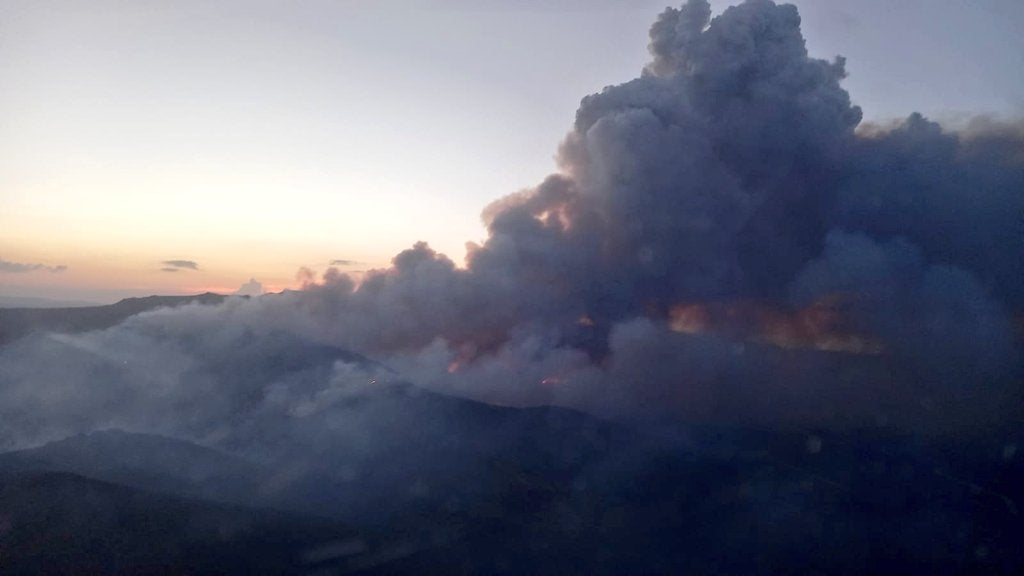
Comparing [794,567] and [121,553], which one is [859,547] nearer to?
[794,567]

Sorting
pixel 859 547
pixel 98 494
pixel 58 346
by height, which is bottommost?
pixel 859 547

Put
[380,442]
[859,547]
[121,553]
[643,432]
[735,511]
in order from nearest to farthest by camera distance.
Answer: [121,553], [859,547], [735,511], [380,442], [643,432]

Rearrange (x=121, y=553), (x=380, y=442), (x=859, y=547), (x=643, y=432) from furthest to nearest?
(x=643, y=432) → (x=380, y=442) → (x=859, y=547) → (x=121, y=553)

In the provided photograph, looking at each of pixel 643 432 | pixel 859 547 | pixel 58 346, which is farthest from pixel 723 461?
pixel 58 346

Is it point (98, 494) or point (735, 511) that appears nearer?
point (98, 494)

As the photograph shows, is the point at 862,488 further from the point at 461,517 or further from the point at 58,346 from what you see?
the point at 58,346

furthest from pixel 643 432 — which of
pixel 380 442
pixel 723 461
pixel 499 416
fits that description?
pixel 380 442

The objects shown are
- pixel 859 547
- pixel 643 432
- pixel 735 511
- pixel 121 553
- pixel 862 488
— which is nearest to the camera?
pixel 121 553

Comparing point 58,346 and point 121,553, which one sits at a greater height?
point 58,346

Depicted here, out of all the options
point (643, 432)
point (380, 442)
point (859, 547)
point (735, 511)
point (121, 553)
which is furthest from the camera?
point (643, 432)
